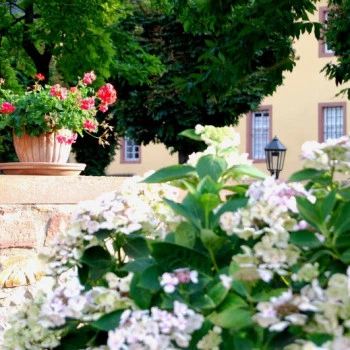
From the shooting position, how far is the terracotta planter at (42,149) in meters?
5.38

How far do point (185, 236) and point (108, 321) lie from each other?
0.23 m

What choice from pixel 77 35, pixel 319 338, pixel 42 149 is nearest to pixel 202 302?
pixel 319 338

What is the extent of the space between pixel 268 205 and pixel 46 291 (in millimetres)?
591

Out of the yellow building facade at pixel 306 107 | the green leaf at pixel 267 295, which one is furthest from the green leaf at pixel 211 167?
the yellow building facade at pixel 306 107

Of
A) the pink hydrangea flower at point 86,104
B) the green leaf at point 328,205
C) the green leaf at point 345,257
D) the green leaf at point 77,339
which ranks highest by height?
the pink hydrangea flower at point 86,104

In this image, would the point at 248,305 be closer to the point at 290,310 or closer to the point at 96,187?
the point at 290,310

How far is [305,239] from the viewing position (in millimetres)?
1677

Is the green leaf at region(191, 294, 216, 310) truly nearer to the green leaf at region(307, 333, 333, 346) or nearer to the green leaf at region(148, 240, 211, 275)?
the green leaf at region(148, 240, 211, 275)

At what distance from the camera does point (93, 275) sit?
2.04 m

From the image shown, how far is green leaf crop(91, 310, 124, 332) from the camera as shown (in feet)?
5.78

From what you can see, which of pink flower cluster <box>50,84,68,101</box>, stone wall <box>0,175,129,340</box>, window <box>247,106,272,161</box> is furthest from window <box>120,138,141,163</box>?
stone wall <box>0,175,129,340</box>

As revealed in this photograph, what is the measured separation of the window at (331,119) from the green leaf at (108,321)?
2719 centimetres

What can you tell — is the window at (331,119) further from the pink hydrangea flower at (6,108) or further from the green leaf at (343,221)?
the green leaf at (343,221)

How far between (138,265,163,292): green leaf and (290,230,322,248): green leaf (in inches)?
10.7
